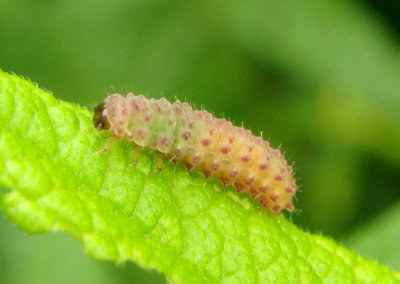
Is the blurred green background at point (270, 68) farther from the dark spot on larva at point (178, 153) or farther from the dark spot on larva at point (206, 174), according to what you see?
the dark spot on larva at point (178, 153)

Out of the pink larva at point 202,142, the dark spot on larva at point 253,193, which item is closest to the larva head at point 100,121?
the pink larva at point 202,142

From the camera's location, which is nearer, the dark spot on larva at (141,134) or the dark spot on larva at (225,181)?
the dark spot on larva at (141,134)

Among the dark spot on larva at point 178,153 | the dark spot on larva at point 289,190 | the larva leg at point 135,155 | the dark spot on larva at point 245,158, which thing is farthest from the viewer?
the dark spot on larva at point 289,190

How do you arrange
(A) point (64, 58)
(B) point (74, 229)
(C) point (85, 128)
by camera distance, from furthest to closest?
(A) point (64, 58) → (C) point (85, 128) → (B) point (74, 229)

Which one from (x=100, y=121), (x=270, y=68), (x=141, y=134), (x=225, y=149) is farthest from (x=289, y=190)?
(x=270, y=68)

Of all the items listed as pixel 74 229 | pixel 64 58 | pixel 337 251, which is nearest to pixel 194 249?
pixel 74 229

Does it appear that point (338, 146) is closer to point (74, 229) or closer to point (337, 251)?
point (337, 251)
